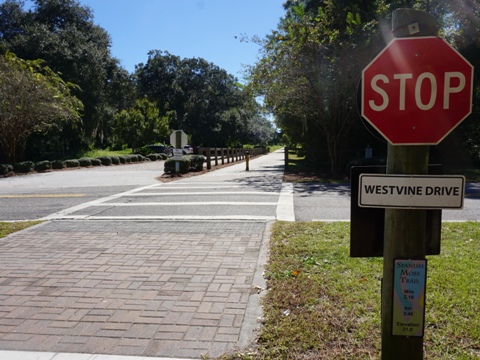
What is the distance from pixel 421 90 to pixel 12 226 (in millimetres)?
7948

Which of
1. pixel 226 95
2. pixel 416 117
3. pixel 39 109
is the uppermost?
pixel 226 95

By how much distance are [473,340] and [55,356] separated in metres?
3.29

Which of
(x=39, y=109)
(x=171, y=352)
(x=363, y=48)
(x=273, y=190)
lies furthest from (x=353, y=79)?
(x=39, y=109)

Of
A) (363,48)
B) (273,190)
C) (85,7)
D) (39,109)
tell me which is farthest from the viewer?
(85,7)

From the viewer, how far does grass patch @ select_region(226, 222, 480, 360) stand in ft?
10.4

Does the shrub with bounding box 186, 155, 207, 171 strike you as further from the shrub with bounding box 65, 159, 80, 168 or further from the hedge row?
the shrub with bounding box 65, 159, 80, 168

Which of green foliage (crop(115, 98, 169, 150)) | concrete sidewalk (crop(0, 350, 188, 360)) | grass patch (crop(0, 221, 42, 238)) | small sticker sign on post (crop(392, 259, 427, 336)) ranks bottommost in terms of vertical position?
concrete sidewalk (crop(0, 350, 188, 360))

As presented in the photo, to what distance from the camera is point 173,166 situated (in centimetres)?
1905

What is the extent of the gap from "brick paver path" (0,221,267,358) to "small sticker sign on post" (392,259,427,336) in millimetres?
1572

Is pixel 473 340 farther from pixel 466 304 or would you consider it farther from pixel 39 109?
pixel 39 109

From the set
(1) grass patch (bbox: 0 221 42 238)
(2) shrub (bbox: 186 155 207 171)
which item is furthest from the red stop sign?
(2) shrub (bbox: 186 155 207 171)

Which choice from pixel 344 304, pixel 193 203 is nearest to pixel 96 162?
pixel 193 203

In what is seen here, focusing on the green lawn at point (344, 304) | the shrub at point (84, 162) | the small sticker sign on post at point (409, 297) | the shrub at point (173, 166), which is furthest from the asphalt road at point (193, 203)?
the shrub at point (84, 162)

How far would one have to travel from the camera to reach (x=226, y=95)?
2450 inches
